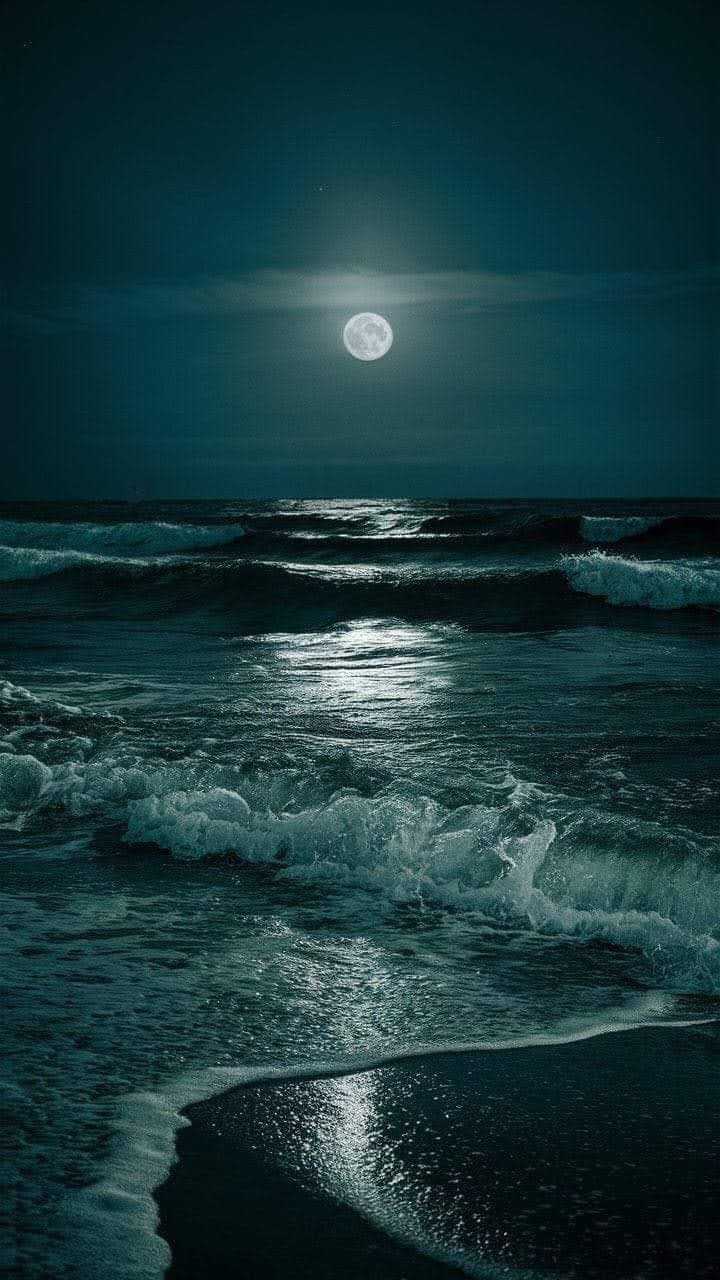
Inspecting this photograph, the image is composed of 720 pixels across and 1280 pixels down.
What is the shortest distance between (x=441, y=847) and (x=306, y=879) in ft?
2.04

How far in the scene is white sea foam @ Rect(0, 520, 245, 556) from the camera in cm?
3275

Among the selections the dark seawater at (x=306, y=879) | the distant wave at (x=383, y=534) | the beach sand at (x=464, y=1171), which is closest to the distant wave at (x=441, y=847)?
the dark seawater at (x=306, y=879)

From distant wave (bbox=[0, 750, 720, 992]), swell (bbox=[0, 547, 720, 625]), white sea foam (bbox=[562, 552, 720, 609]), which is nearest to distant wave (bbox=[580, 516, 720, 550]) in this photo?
swell (bbox=[0, 547, 720, 625])

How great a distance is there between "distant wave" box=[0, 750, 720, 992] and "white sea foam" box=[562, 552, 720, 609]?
40.1ft

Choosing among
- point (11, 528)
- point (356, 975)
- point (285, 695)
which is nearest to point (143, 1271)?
point (356, 975)

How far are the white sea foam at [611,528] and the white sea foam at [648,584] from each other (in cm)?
957

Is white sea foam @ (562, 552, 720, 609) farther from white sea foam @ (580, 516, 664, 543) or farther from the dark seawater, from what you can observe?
white sea foam @ (580, 516, 664, 543)

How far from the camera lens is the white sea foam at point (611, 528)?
91.2 feet

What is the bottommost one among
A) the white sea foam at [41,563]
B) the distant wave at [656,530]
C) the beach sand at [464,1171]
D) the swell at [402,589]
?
the beach sand at [464,1171]

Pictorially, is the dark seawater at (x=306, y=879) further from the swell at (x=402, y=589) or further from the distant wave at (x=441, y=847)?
the swell at (x=402, y=589)

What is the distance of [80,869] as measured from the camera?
4715mm

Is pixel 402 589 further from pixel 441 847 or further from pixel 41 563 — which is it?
pixel 441 847

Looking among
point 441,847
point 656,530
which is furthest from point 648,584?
point 441,847

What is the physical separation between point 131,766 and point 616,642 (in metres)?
7.54
